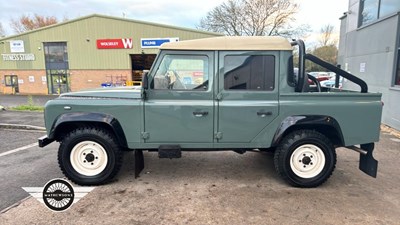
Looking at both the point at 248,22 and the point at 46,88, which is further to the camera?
the point at 248,22

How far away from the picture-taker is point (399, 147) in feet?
21.8

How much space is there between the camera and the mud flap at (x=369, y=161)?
4.26 meters

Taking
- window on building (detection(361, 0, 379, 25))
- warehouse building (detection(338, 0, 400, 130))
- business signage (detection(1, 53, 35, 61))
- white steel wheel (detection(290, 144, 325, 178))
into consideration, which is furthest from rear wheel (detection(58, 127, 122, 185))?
business signage (detection(1, 53, 35, 61))

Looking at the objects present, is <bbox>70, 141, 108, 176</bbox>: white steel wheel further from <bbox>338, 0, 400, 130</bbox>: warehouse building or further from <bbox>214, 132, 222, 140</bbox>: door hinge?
<bbox>338, 0, 400, 130</bbox>: warehouse building

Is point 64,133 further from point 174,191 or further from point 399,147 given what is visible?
point 399,147

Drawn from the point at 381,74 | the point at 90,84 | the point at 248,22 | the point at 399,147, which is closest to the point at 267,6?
the point at 248,22

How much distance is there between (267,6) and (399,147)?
1114 inches

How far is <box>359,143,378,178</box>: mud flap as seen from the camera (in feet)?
14.0

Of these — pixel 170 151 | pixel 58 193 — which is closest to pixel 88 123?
pixel 58 193

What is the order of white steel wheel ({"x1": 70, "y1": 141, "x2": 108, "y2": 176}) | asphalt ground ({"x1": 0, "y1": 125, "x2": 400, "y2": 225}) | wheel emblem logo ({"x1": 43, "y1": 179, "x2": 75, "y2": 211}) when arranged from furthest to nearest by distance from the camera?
1. white steel wheel ({"x1": 70, "y1": 141, "x2": 108, "y2": 176})
2. wheel emblem logo ({"x1": 43, "y1": 179, "x2": 75, "y2": 211})
3. asphalt ground ({"x1": 0, "y1": 125, "x2": 400, "y2": 225})

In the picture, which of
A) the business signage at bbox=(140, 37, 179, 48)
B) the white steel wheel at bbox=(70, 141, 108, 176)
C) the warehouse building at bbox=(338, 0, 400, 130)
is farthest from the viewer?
the business signage at bbox=(140, 37, 179, 48)

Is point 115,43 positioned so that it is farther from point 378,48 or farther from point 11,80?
point 378,48

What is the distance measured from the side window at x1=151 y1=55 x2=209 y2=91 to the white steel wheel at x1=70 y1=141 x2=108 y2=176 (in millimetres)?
1331

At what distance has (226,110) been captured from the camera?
13.7 feet
